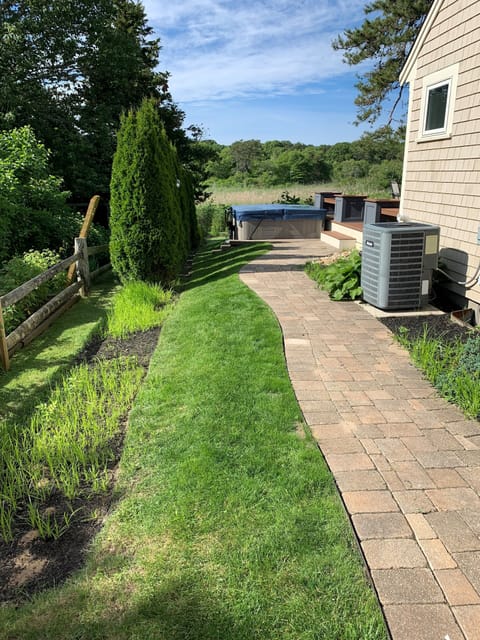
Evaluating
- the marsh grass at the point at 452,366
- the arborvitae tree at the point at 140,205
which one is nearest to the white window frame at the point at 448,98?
the marsh grass at the point at 452,366

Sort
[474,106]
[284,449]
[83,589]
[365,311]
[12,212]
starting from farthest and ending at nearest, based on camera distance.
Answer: [12,212], [365,311], [474,106], [284,449], [83,589]

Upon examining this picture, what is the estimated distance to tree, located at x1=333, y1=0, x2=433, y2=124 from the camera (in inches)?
735

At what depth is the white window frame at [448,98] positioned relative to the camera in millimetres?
5955

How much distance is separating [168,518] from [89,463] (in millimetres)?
919

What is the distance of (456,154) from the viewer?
5.91m

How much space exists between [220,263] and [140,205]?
9.03 feet

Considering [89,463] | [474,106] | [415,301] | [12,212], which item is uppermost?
[474,106]

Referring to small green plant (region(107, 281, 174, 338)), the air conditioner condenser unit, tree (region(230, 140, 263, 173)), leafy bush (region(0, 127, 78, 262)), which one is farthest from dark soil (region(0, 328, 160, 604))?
tree (region(230, 140, 263, 173))

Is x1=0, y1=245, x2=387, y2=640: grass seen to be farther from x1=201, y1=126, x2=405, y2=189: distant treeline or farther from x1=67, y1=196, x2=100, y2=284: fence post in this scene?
x1=201, y1=126, x2=405, y2=189: distant treeline

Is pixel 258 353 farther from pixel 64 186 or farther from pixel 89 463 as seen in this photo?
pixel 64 186

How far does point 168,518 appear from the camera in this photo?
242 centimetres

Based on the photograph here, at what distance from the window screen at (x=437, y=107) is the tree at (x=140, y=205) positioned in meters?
4.22

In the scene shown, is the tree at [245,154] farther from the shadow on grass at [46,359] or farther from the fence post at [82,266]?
the shadow on grass at [46,359]

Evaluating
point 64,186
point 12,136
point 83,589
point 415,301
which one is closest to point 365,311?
point 415,301
